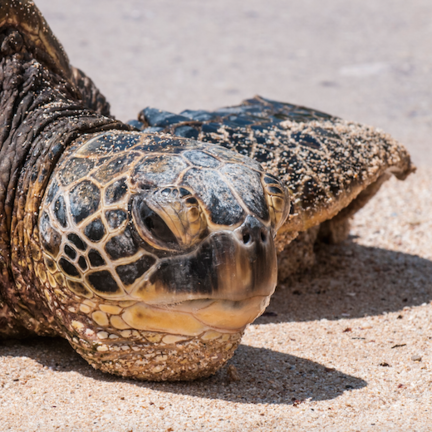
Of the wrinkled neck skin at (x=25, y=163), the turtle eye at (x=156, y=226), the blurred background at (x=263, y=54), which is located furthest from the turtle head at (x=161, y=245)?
the blurred background at (x=263, y=54)

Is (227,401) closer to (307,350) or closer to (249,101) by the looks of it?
(307,350)

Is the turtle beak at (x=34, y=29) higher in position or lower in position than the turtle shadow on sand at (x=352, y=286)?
higher

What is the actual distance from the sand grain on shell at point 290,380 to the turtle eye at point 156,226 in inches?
23.6

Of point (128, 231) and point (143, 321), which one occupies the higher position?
point (128, 231)

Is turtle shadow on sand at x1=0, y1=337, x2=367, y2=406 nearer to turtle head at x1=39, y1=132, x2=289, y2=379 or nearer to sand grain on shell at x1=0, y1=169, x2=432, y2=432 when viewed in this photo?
sand grain on shell at x1=0, y1=169, x2=432, y2=432

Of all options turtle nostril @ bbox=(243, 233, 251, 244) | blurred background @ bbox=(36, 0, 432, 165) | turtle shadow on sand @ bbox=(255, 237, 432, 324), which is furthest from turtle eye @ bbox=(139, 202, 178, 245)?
blurred background @ bbox=(36, 0, 432, 165)

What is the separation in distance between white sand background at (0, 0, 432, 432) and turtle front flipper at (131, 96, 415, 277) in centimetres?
49

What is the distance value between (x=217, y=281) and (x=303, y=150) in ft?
5.20

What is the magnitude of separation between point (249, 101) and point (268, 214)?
7.24 feet

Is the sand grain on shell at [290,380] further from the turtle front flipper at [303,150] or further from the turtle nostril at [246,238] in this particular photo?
the turtle nostril at [246,238]

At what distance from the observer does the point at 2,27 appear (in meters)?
2.80

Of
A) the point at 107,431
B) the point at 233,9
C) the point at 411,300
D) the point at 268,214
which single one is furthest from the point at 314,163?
the point at 233,9

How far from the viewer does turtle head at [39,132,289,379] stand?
193 cm

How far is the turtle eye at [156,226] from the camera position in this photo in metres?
1.93
